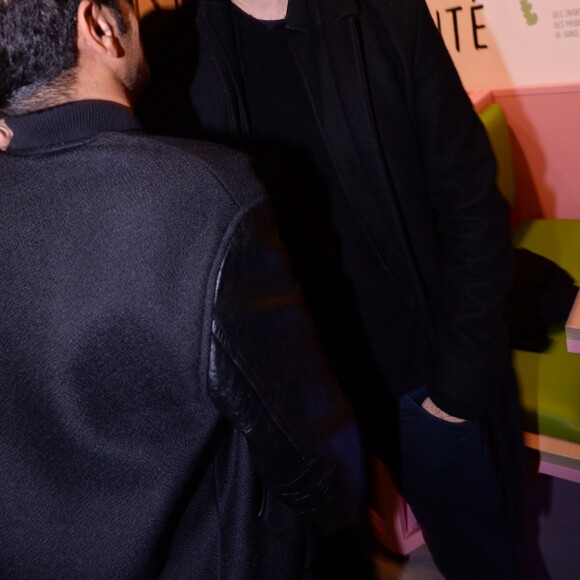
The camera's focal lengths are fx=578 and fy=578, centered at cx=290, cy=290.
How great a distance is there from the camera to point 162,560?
0.79 metres

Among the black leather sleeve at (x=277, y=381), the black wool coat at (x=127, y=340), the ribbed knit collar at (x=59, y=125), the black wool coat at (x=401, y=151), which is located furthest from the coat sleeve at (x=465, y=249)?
the ribbed knit collar at (x=59, y=125)

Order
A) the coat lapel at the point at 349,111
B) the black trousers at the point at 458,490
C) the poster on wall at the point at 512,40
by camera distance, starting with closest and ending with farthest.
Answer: the coat lapel at the point at 349,111 < the black trousers at the point at 458,490 < the poster on wall at the point at 512,40

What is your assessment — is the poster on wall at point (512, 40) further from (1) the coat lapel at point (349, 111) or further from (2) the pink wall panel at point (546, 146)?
(1) the coat lapel at point (349, 111)

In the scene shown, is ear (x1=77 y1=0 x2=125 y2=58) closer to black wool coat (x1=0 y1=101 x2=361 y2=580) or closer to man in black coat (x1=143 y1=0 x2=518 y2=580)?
black wool coat (x1=0 y1=101 x2=361 y2=580)

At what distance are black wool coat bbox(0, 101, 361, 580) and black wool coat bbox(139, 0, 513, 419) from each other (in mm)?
371

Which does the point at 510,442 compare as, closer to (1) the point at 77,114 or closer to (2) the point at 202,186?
(2) the point at 202,186

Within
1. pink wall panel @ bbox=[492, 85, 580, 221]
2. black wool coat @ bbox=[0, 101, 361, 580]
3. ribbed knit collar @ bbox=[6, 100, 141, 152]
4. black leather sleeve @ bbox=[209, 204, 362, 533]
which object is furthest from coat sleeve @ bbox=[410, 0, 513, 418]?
pink wall panel @ bbox=[492, 85, 580, 221]

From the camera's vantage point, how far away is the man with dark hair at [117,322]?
62 cm

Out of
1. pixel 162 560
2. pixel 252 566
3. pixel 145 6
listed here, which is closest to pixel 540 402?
pixel 252 566

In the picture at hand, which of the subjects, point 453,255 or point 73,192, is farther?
point 453,255

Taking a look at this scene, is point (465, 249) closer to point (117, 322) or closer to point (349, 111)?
point (349, 111)

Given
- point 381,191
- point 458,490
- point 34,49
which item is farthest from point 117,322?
point 458,490

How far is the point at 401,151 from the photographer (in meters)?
1.03

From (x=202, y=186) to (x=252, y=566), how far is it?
563 millimetres
